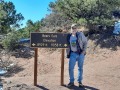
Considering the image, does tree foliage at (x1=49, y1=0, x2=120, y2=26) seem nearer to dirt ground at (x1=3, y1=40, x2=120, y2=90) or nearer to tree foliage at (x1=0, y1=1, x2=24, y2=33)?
dirt ground at (x1=3, y1=40, x2=120, y2=90)

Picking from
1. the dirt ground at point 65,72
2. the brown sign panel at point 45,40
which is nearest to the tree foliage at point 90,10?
the dirt ground at point 65,72

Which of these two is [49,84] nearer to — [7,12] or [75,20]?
[75,20]

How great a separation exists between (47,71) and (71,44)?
17.5ft

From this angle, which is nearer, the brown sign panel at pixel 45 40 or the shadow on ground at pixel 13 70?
the brown sign panel at pixel 45 40

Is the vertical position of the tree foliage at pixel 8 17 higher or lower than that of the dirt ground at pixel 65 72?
higher

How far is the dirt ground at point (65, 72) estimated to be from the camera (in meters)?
12.6

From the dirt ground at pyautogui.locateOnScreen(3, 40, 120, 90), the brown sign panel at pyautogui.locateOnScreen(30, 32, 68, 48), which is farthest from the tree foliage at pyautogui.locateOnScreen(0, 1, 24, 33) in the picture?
the brown sign panel at pyautogui.locateOnScreen(30, 32, 68, 48)

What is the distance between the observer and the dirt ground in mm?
12566

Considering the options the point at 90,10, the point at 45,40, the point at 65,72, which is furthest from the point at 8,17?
the point at 45,40

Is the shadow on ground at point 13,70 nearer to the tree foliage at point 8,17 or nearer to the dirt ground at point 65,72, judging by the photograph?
the dirt ground at point 65,72

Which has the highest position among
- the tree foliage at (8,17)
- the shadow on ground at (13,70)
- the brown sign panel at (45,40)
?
the tree foliage at (8,17)

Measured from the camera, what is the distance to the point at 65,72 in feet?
52.4

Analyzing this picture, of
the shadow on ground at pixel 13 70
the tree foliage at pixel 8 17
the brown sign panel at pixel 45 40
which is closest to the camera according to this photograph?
the brown sign panel at pixel 45 40

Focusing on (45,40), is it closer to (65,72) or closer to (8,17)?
(65,72)
